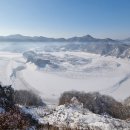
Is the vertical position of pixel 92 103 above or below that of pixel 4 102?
below

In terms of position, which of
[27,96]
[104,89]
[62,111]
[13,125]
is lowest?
[104,89]

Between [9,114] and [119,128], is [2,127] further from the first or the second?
[119,128]

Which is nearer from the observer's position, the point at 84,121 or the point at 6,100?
the point at 84,121

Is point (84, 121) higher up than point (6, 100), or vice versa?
point (6, 100)

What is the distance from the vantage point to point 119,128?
51.5 feet

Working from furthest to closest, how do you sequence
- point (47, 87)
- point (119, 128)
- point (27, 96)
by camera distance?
1. point (47, 87)
2. point (27, 96)
3. point (119, 128)

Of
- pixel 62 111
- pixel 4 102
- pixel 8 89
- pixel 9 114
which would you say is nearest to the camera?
pixel 9 114

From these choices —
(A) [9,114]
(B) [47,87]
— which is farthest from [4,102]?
(B) [47,87]

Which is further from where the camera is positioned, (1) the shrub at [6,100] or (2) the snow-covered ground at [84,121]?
(1) the shrub at [6,100]

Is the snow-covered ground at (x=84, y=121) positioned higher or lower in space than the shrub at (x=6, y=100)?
lower

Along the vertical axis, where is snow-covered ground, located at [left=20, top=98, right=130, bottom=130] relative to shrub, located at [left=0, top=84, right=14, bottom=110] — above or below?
below

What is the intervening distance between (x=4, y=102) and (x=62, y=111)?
5.56 meters

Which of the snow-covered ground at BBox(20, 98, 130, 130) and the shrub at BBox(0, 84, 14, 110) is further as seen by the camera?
the shrub at BBox(0, 84, 14, 110)

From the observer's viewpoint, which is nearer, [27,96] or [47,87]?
[27,96]
